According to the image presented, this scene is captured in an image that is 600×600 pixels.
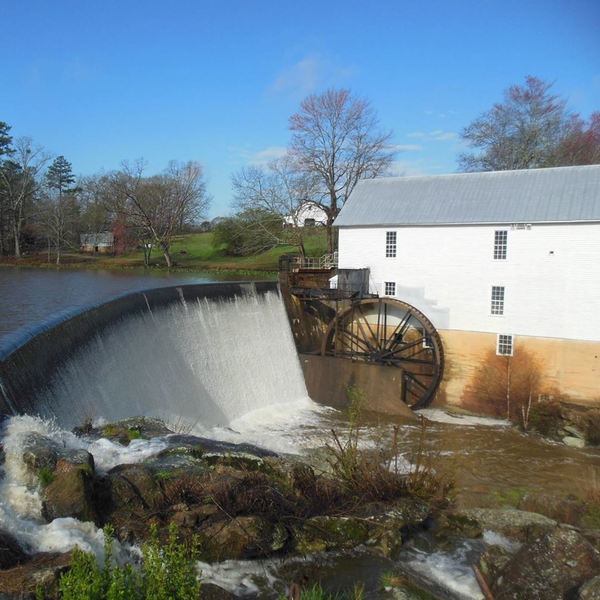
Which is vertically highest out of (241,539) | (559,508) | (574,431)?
(241,539)

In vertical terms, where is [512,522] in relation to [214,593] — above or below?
below

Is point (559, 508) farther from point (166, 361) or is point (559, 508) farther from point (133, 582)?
point (166, 361)

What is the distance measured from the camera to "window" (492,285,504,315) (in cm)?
1858

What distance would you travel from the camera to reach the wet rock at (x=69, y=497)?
5730 millimetres

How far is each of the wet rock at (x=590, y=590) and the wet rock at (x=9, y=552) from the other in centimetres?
503

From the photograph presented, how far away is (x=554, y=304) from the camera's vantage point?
58.2 feet

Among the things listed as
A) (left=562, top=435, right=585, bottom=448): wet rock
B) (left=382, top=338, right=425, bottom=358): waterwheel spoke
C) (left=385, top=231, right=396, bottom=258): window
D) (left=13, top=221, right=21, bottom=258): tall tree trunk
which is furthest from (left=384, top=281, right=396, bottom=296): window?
(left=13, top=221, right=21, bottom=258): tall tree trunk

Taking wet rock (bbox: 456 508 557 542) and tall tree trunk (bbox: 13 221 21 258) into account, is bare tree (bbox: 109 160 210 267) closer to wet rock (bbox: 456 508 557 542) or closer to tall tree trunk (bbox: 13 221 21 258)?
tall tree trunk (bbox: 13 221 21 258)

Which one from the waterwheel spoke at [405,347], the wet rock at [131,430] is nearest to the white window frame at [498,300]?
the waterwheel spoke at [405,347]

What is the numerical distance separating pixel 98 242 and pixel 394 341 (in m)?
34.0

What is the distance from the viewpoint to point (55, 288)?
77.4 ft

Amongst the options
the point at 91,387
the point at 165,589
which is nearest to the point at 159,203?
the point at 91,387

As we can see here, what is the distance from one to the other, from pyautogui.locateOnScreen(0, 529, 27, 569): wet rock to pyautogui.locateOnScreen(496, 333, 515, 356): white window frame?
16316 millimetres

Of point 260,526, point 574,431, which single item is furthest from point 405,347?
point 260,526
